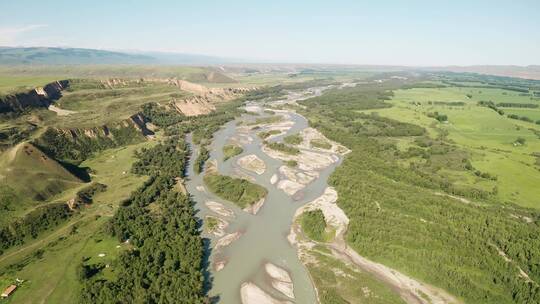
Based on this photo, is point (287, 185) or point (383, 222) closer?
point (383, 222)

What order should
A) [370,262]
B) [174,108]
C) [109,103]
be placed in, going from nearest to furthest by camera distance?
[370,262] → [109,103] → [174,108]

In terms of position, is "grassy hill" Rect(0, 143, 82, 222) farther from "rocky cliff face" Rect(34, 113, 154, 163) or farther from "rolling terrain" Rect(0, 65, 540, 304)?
"rocky cliff face" Rect(34, 113, 154, 163)

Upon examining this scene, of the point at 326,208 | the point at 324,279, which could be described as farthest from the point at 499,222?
the point at 324,279

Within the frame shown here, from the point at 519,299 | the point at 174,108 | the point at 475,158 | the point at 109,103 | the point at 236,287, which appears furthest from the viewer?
the point at 174,108

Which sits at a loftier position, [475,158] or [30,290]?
[475,158]

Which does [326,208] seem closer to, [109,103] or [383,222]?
[383,222]
